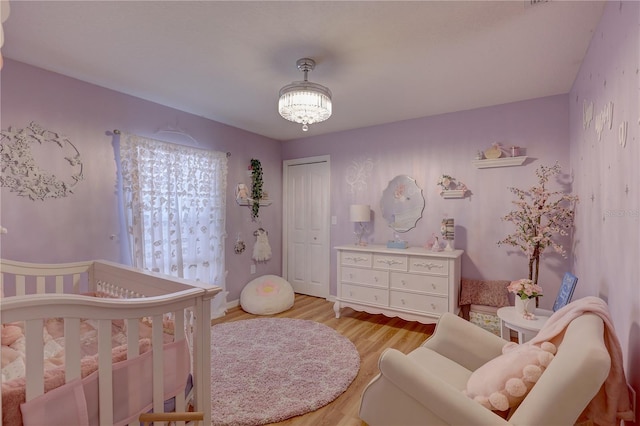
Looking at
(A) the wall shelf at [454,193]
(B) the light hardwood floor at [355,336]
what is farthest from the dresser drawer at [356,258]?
(A) the wall shelf at [454,193]

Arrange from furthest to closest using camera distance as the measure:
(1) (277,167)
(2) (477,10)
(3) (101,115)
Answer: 1. (1) (277,167)
2. (3) (101,115)
3. (2) (477,10)

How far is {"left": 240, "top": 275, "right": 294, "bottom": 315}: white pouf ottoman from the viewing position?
375 centimetres

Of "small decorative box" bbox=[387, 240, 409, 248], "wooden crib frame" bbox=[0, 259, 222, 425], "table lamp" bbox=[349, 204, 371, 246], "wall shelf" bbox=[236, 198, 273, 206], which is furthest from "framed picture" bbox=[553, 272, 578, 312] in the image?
"wall shelf" bbox=[236, 198, 273, 206]

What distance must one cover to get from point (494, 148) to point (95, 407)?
3.63m

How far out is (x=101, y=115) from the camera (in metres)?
2.77

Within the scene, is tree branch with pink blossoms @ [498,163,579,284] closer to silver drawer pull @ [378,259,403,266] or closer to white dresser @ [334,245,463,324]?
white dresser @ [334,245,463,324]

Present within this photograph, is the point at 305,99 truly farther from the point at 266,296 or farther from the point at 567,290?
the point at 266,296

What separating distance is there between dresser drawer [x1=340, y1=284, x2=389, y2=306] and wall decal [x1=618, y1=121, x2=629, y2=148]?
2.35m

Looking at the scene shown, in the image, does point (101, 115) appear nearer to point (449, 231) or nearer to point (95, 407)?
point (95, 407)

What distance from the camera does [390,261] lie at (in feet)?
10.9

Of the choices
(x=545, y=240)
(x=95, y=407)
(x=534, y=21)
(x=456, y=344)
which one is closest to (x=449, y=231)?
(x=545, y=240)

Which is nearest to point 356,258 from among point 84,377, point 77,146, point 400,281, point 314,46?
point 400,281

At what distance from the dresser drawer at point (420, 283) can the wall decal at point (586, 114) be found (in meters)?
1.66

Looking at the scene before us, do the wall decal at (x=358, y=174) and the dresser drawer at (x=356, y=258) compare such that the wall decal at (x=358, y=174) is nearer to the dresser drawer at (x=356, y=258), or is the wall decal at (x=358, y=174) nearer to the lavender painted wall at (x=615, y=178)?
the dresser drawer at (x=356, y=258)
